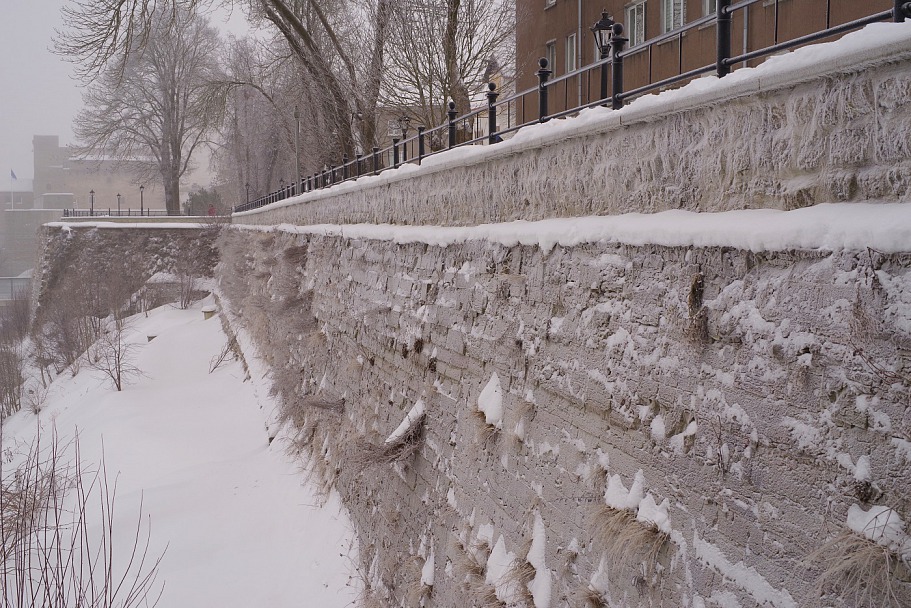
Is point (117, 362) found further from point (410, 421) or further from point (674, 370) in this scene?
point (674, 370)

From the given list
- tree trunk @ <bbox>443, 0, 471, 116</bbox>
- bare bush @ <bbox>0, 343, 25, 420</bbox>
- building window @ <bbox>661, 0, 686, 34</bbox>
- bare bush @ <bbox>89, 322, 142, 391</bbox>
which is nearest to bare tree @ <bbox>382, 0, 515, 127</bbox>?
tree trunk @ <bbox>443, 0, 471, 116</bbox>

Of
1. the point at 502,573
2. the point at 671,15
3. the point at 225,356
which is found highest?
the point at 671,15

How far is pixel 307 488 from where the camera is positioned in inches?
449

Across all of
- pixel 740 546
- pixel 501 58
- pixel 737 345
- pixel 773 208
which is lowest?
pixel 740 546

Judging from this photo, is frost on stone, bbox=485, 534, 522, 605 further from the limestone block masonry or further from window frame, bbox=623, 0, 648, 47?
window frame, bbox=623, 0, 648, 47

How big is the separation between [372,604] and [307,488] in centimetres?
385

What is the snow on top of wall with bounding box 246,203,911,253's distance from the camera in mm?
2660

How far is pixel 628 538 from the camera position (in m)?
3.77

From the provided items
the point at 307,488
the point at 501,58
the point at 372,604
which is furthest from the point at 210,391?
the point at 372,604

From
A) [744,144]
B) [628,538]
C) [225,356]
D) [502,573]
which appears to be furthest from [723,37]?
[225,356]

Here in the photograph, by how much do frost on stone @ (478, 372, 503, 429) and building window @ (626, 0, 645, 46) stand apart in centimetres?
720

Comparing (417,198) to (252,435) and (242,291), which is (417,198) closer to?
(252,435)

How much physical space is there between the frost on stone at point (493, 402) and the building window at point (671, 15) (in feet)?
18.8

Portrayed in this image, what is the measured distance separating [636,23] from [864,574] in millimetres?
10117
